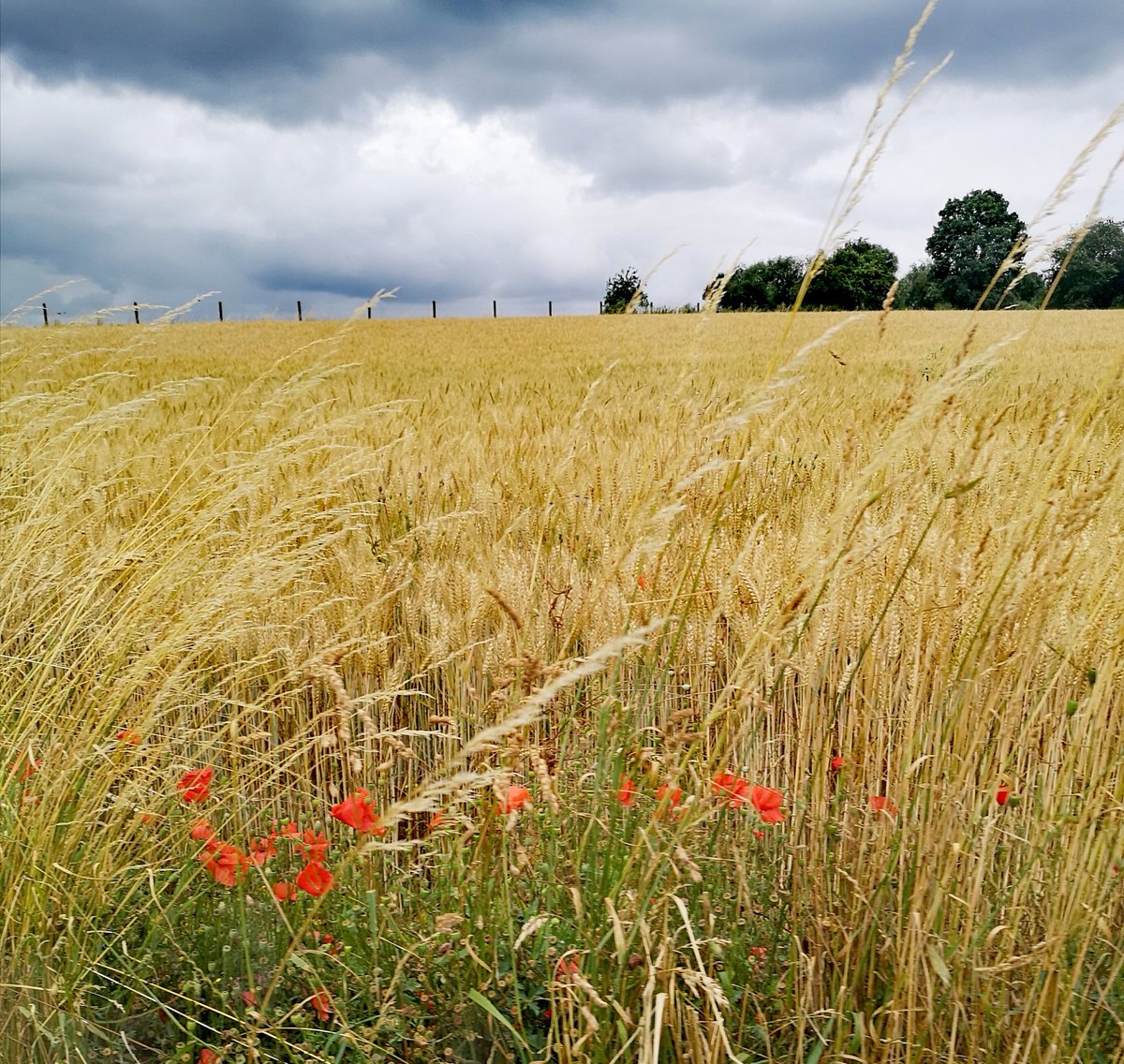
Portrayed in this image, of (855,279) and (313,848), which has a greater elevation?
(855,279)

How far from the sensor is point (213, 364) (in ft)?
33.5

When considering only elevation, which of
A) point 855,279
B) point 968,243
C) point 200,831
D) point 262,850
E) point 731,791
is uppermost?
point 968,243

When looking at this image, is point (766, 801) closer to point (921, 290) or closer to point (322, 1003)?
point (322, 1003)

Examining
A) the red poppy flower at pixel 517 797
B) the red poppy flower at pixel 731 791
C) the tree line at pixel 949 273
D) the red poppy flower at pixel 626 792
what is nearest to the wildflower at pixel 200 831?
the red poppy flower at pixel 517 797

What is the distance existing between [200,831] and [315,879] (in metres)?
0.20

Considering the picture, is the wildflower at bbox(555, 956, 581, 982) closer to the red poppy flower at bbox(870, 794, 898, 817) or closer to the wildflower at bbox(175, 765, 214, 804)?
the red poppy flower at bbox(870, 794, 898, 817)

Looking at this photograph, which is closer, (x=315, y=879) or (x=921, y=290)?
(x=315, y=879)

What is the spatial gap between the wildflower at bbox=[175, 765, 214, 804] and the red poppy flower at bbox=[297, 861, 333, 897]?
256 mm

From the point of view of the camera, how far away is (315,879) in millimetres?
1261

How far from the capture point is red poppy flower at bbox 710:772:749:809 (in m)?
1.21

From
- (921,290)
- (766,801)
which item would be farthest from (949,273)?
(766,801)

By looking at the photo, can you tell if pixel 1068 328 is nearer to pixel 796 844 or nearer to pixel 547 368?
pixel 547 368

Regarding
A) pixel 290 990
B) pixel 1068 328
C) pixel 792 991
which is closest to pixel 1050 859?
pixel 792 991

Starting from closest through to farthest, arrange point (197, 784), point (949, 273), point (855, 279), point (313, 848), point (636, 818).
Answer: point (636, 818) < point (313, 848) < point (197, 784) < point (855, 279) < point (949, 273)
